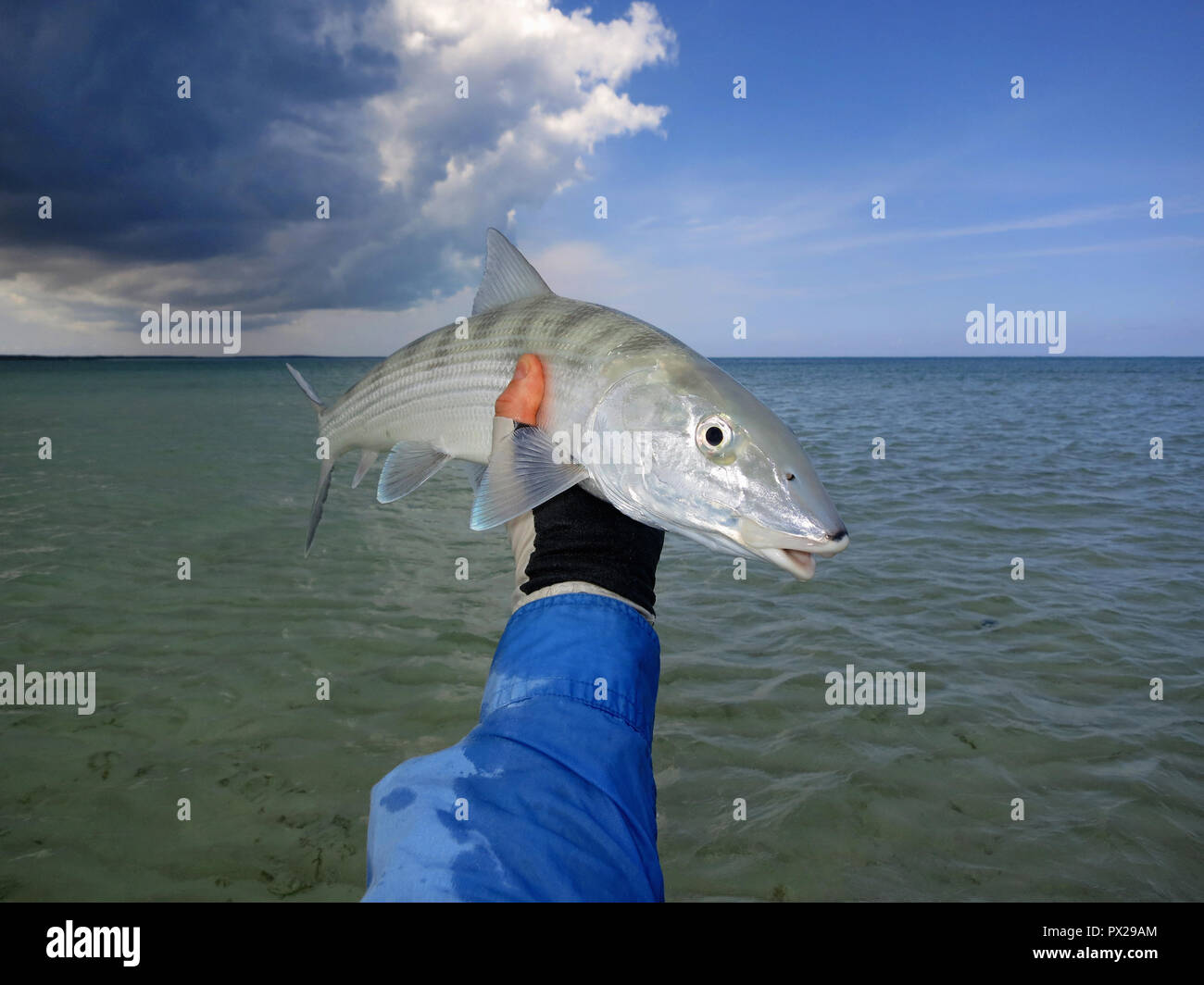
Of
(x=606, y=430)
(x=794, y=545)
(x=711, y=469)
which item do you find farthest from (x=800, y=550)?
(x=606, y=430)

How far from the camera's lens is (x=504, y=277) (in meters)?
3.17

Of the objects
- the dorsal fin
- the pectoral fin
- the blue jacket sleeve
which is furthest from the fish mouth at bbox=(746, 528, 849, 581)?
the dorsal fin

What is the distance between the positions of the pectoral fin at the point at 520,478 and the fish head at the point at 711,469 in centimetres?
12

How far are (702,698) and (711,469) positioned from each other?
256 centimetres

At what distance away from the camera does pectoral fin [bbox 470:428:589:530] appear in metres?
2.31

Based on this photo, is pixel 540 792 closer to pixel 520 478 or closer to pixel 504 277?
pixel 520 478

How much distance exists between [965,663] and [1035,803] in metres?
1.40

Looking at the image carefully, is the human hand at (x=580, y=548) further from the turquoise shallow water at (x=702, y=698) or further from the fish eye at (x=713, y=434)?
the turquoise shallow water at (x=702, y=698)

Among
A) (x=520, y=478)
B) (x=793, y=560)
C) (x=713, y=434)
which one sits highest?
(x=713, y=434)

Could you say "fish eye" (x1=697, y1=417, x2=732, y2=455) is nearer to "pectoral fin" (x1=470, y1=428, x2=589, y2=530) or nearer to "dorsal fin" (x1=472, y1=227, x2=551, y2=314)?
"pectoral fin" (x1=470, y1=428, x2=589, y2=530)
